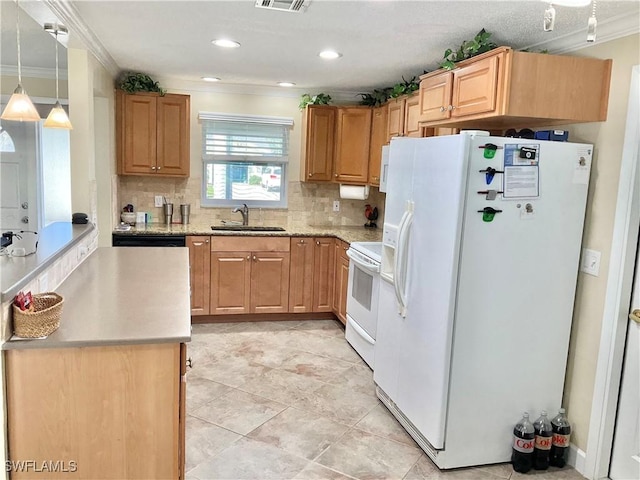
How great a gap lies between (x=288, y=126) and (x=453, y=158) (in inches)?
124

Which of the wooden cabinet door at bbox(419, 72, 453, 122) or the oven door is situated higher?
the wooden cabinet door at bbox(419, 72, 453, 122)

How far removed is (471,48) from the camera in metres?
2.83

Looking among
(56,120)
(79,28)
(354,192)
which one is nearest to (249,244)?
(354,192)

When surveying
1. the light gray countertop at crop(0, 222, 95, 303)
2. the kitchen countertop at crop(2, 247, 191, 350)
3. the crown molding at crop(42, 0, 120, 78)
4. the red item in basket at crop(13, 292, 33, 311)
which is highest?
the crown molding at crop(42, 0, 120, 78)

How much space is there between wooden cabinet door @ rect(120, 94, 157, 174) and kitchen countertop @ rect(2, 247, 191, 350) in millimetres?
1559

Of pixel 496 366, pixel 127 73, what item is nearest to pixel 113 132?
pixel 127 73

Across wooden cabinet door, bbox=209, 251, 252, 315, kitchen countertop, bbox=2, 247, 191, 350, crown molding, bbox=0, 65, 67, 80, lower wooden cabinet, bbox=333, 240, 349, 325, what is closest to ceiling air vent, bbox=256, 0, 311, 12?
crown molding, bbox=0, 65, 67, 80

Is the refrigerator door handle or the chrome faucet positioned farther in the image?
the chrome faucet

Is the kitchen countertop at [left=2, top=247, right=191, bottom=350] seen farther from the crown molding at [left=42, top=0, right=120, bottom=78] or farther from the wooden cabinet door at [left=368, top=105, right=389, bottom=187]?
the wooden cabinet door at [left=368, top=105, right=389, bottom=187]

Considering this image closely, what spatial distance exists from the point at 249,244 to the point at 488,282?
2671mm

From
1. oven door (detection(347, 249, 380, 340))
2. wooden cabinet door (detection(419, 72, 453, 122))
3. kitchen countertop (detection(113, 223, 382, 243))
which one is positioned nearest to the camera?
wooden cabinet door (detection(419, 72, 453, 122))

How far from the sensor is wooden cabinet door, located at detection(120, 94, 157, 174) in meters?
4.59

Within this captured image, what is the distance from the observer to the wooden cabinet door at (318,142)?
504cm

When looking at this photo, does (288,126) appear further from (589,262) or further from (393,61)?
(589,262)
